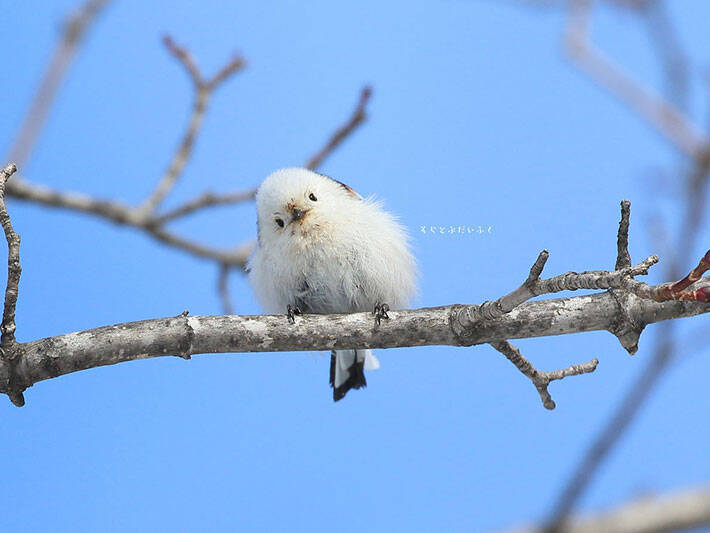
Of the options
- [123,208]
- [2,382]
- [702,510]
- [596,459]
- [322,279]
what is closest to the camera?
[702,510]

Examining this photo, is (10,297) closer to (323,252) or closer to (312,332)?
(312,332)

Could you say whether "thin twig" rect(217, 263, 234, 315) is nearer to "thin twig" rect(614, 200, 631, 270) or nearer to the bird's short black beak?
the bird's short black beak

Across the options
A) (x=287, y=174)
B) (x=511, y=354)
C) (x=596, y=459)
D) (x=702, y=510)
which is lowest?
(x=702, y=510)

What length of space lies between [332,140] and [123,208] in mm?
1468

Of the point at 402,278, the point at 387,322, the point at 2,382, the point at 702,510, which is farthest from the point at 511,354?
the point at 2,382

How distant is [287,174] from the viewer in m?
4.73

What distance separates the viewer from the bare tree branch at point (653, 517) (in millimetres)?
1585

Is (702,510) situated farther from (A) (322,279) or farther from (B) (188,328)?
(A) (322,279)

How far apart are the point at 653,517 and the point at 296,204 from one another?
3107mm

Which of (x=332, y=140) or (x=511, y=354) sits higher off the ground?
(x=332, y=140)

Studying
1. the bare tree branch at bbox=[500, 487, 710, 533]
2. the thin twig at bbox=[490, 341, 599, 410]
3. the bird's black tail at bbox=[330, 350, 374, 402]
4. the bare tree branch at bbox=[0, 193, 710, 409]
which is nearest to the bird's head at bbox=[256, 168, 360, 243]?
the bird's black tail at bbox=[330, 350, 374, 402]

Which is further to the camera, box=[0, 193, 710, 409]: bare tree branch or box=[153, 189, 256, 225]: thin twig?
box=[153, 189, 256, 225]: thin twig

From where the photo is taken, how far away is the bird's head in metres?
4.48

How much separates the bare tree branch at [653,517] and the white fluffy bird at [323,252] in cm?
266
